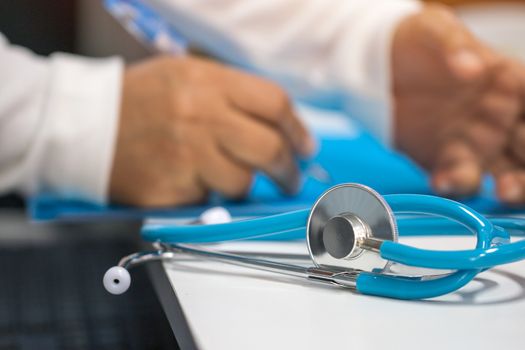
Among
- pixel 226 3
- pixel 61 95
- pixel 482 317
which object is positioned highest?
pixel 226 3

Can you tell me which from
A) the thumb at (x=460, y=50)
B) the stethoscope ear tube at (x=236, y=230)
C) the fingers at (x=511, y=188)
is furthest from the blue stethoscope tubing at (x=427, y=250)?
the thumb at (x=460, y=50)

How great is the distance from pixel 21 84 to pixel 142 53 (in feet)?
2.38

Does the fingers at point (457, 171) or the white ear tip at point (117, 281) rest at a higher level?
the fingers at point (457, 171)

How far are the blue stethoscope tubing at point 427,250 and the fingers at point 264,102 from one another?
350 millimetres

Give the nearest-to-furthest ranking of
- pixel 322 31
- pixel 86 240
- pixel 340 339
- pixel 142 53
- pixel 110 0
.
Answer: pixel 340 339, pixel 86 240, pixel 110 0, pixel 322 31, pixel 142 53

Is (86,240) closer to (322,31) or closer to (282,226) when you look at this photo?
(282,226)

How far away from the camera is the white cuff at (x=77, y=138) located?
2.11 ft

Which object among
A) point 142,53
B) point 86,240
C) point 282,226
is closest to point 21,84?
point 86,240

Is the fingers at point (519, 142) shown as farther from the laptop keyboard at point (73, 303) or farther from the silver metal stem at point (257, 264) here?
the silver metal stem at point (257, 264)

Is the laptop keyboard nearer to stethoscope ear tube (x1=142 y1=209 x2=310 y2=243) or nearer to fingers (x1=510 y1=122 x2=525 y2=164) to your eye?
stethoscope ear tube (x1=142 y1=209 x2=310 y2=243)

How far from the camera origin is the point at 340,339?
0.84ft

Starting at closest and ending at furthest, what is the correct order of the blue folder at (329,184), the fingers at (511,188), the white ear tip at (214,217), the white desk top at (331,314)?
the white desk top at (331,314) → the white ear tip at (214,217) → the blue folder at (329,184) → the fingers at (511,188)

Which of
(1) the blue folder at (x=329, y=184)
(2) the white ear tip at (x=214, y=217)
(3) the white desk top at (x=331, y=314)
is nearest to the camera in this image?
(3) the white desk top at (x=331, y=314)

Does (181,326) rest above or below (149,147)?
below
